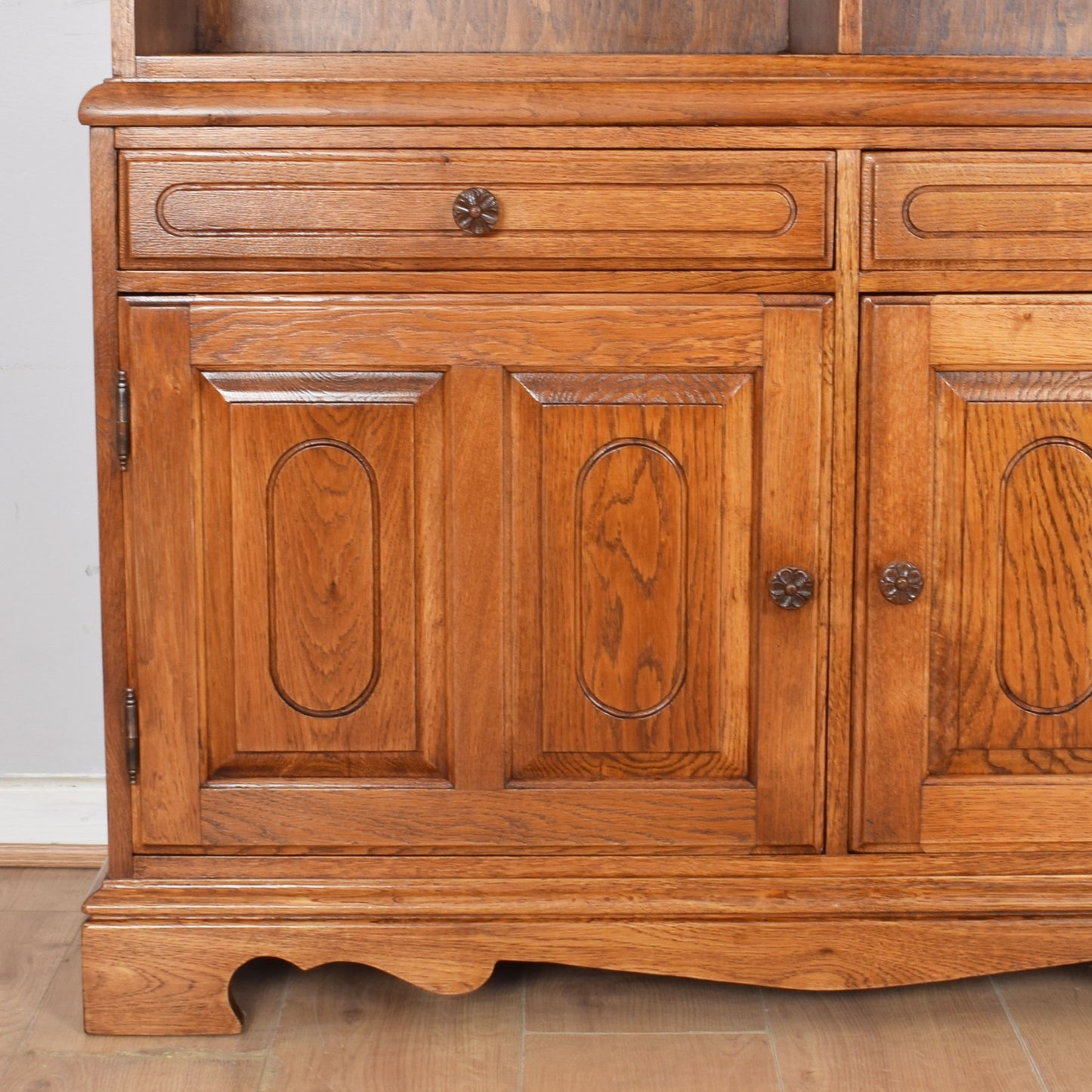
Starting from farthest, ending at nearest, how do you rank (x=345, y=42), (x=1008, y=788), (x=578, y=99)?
(x=345, y=42) → (x=1008, y=788) → (x=578, y=99)

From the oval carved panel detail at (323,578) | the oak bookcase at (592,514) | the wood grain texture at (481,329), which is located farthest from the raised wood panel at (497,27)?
the oval carved panel detail at (323,578)

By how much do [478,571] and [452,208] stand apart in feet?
1.22

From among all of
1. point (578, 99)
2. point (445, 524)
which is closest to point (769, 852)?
point (445, 524)

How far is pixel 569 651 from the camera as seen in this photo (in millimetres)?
1503

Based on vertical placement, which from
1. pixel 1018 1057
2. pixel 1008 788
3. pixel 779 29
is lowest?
pixel 1018 1057

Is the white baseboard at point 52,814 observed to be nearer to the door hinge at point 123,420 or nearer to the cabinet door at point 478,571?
the cabinet door at point 478,571

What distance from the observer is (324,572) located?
149 centimetres

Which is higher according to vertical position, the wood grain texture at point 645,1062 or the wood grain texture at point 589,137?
the wood grain texture at point 589,137

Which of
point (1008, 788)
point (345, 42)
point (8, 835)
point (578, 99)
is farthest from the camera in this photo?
point (8, 835)

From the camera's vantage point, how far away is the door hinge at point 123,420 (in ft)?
4.78

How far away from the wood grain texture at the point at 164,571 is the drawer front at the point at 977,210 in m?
0.72

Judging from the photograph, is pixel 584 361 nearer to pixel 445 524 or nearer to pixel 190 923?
pixel 445 524

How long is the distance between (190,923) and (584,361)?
28.6 inches

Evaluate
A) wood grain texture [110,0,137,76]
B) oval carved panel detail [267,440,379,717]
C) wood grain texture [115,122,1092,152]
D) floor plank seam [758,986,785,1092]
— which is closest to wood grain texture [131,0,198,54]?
wood grain texture [110,0,137,76]
